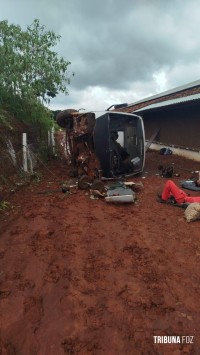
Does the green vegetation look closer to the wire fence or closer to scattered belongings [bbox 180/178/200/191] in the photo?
the wire fence

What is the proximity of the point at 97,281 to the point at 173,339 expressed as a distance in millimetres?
1278

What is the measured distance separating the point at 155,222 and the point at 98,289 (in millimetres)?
2827

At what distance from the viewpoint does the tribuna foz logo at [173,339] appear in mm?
2816

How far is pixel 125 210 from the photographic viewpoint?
694cm

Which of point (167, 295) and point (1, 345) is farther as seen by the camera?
point (167, 295)

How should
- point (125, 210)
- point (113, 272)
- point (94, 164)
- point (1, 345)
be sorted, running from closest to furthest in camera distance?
1. point (1, 345)
2. point (113, 272)
3. point (125, 210)
4. point (94, 164)

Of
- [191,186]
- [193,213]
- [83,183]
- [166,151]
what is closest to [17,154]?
[83,183]

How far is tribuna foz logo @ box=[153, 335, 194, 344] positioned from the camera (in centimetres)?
282

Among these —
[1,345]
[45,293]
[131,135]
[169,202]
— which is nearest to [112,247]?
[45,293]

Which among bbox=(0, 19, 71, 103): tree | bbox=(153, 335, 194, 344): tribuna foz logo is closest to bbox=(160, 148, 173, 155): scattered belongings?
bbox=(0, 19, 71, 103): tree

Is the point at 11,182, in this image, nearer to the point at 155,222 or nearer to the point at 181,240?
the point at 155,222

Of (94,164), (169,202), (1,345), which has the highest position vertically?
(94,164)

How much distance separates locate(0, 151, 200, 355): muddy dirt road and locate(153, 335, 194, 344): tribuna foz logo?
2 centimetres

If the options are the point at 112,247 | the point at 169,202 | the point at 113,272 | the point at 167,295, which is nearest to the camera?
the point at 167,295
